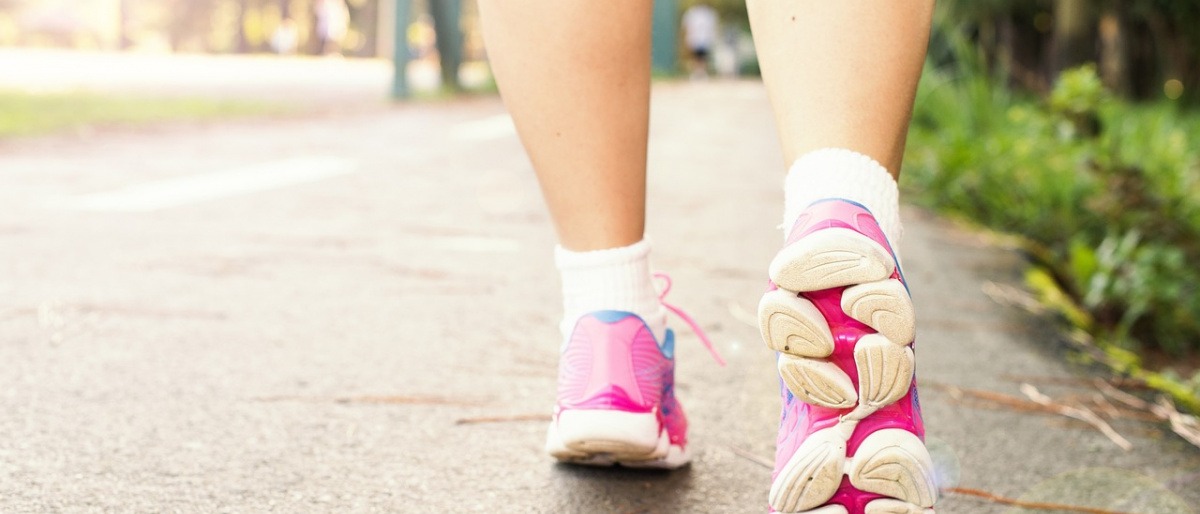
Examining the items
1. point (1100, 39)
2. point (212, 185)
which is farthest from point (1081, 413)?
point (1100, 39)

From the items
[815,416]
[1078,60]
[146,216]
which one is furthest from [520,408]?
[1078,60]

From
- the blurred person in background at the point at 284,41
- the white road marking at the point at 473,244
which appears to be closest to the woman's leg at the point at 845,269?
the white road marking at the point at 473,244

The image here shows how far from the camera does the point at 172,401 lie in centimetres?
144

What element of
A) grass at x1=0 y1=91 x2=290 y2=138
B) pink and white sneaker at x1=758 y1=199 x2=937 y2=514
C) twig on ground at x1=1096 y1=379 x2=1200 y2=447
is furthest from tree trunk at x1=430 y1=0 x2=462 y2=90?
pink and white sneaker at x1=758 y1=199 x2=937 y2=514

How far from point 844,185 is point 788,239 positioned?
0.06 meters

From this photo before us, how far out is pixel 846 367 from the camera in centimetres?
94

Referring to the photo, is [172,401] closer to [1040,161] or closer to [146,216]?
[146,216]

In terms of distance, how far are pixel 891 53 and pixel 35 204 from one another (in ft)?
8.46

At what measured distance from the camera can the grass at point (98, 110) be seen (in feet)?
16.6

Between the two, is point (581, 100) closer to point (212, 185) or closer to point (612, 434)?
point (612, 434)

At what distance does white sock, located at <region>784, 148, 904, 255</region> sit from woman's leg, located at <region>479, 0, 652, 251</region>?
239mm

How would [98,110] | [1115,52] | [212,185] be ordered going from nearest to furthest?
1. [212,185]
2. [98,110]
3. [1115,52]

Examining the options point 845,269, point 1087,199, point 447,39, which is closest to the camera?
point 845,269

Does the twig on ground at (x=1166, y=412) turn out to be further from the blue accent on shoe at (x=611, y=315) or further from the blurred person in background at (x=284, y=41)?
the blurred person in background at (x=284, y=41)
